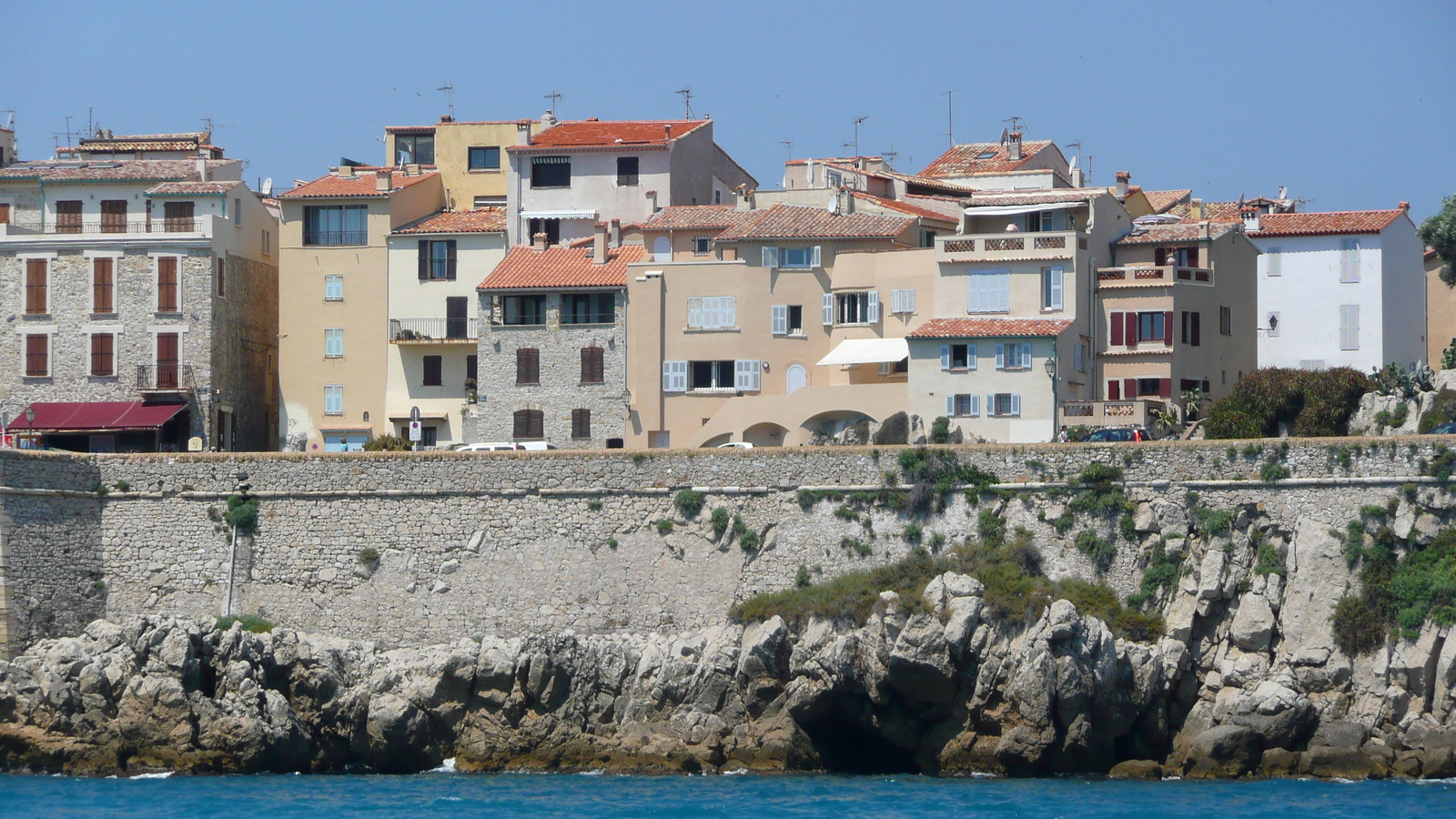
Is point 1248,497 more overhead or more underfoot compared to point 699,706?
more overhead

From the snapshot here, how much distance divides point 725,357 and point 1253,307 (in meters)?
16.5

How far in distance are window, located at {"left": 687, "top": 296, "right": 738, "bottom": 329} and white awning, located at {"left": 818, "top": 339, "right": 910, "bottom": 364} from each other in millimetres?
3074

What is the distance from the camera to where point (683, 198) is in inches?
2945

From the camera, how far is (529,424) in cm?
6644

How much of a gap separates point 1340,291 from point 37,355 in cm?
4043

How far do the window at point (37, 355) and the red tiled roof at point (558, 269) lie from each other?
13.5 meters

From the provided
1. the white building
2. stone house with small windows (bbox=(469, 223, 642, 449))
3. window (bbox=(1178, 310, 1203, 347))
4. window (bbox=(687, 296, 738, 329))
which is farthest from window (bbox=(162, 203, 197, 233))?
the white building

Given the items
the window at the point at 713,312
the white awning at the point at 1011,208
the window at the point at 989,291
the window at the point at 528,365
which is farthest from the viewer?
the window at the point at 528,365

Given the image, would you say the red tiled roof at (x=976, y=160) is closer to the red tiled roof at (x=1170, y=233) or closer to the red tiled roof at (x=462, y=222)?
the red tiled roof at (x=1170, y=233)

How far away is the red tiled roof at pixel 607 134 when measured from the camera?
7338 centimetres

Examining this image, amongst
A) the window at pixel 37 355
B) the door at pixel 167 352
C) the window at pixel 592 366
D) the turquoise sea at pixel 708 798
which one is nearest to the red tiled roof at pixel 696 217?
the window at pixel 592 366

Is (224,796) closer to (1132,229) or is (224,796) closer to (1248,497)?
(1248,497)

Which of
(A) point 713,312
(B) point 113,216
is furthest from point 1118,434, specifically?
(B) point 113,216

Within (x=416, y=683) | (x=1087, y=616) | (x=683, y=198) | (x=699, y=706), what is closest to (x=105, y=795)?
(x=416, y=683)
